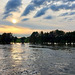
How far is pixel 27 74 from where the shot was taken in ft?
72.7

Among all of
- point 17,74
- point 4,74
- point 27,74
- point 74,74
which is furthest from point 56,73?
point 4,74

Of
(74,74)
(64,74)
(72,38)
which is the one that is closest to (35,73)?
(64,74)

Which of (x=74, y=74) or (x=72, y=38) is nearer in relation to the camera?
(x=74, y=74)

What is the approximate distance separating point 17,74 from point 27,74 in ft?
5.85

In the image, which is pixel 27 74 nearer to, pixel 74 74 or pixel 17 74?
pixel 17 74

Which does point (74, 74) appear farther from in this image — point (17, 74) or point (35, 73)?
point (17, 74)

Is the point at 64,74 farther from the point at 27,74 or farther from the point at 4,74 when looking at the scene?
the point at 4,74

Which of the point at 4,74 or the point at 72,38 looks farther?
the point at 72,38

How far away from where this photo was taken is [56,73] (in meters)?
22.8

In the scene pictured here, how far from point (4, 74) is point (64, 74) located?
1070 centimetres

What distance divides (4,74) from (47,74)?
25.1ft

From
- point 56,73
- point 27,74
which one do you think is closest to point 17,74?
point 27,74

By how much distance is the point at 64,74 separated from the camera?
2214 centimetres

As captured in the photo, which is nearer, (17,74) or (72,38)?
(17,74)
